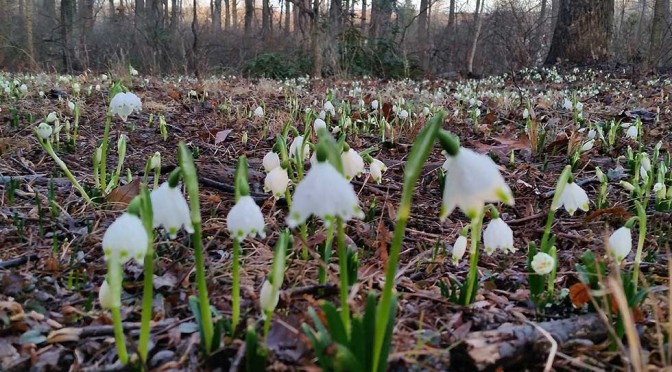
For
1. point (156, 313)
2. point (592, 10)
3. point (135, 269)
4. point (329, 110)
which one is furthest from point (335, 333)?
point (592, 10)

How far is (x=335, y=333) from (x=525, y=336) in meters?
0.50

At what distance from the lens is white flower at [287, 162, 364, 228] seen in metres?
1.10

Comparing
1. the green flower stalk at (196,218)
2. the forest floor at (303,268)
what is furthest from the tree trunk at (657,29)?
the green flower stalk at (196,218)

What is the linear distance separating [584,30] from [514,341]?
12.2 m

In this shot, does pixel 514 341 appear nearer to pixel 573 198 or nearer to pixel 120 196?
pixel 573 198

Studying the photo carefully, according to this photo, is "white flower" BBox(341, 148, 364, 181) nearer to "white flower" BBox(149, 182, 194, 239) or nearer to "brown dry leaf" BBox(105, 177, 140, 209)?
"white flower" BBox(149, 182, 194, 239)

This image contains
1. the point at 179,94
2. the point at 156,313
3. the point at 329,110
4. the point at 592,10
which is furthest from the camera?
the point at 592,10

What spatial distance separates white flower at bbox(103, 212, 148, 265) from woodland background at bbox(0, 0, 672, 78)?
7.70 meters

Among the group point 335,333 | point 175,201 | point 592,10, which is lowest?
point 335,333

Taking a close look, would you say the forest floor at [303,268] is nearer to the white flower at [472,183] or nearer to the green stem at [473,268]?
the green stem at [473,268]

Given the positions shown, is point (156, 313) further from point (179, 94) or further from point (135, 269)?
point (179, 94)

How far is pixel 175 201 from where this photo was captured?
1331 millimetres

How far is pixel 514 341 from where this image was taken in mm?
1321

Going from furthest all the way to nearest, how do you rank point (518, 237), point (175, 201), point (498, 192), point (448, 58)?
point (448, 58) → point (518, 237) → point (175, 201) → point (498, 192)
